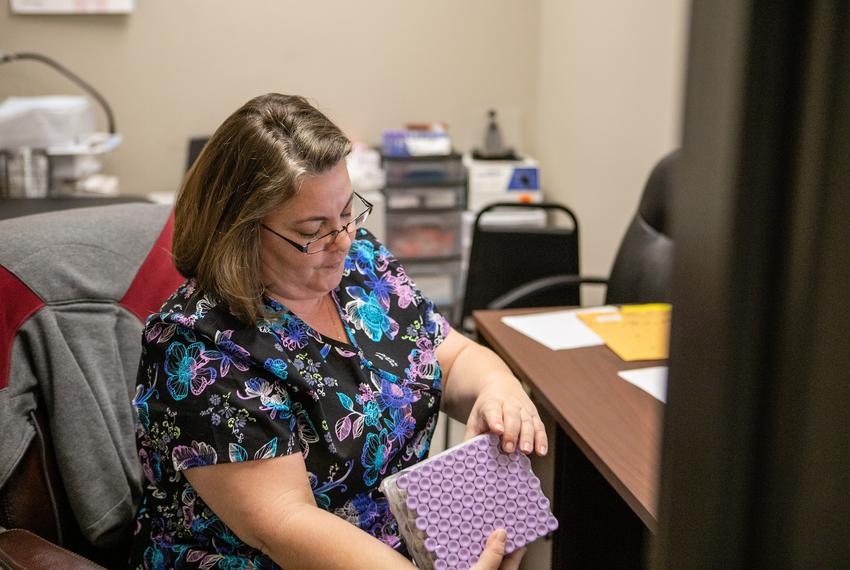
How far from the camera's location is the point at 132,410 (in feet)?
4.49

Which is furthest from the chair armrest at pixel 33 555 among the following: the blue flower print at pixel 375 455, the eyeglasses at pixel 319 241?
the eyeglasses at pixel 319 241

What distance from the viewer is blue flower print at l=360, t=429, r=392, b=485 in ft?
4.07

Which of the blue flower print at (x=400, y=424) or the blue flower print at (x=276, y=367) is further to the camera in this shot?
the blue flower print at (x=400, y=424)

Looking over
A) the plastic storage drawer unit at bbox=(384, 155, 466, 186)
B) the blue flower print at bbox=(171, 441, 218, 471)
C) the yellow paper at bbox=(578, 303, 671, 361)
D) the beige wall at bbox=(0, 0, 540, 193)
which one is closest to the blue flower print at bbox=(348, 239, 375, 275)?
the blue flower print at bbox=(171, 441, 218, 471)

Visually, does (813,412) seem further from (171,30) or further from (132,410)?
(171,30)

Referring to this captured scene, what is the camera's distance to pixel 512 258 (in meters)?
2.65

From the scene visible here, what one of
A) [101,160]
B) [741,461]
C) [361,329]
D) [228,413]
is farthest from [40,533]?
[101,160]

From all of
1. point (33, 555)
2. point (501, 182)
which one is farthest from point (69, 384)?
point (501, 182)

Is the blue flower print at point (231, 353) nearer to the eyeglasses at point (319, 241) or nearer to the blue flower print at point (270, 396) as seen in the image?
the blue flower print at point (270, 396)

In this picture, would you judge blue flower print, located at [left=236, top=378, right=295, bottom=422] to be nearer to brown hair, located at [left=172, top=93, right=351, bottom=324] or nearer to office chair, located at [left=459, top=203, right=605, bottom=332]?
brown hair, located at [left=172, top=93, right=351, bottom=324]

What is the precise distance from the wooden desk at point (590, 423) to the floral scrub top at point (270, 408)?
0.26 metres

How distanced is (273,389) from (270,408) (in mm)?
34

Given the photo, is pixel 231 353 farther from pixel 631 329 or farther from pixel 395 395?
pixel 631 329

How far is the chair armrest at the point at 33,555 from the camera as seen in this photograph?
1114 millimetres
